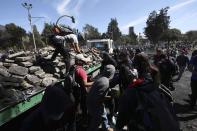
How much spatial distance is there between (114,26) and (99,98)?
6827 centimetres

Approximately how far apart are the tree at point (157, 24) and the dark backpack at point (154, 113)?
46.2 metres

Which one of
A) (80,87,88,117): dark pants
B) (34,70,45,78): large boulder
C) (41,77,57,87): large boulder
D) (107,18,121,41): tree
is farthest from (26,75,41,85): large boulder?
(107,18,121,41): tree

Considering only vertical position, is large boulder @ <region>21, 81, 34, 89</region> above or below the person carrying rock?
below

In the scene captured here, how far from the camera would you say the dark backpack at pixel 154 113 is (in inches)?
106

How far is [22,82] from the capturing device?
5676mm

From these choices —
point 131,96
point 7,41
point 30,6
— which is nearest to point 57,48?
point 131,96

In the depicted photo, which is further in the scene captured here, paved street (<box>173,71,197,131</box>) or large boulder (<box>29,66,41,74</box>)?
large boulder (<box>29,66,41,74</box>)

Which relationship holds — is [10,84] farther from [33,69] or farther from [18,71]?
[33,69]

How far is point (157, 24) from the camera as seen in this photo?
47.8 m

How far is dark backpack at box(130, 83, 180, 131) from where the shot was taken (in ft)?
8.82

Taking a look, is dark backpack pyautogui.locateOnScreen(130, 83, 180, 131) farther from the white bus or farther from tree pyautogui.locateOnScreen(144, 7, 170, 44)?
tree pyautogui.locateOnScreen(144, 7, 170, 44)

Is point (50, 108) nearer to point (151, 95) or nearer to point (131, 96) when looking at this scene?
point (131, 96)

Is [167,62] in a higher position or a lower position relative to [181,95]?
higher

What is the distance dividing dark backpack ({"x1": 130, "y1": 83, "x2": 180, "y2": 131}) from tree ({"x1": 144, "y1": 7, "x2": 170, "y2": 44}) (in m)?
46.2
